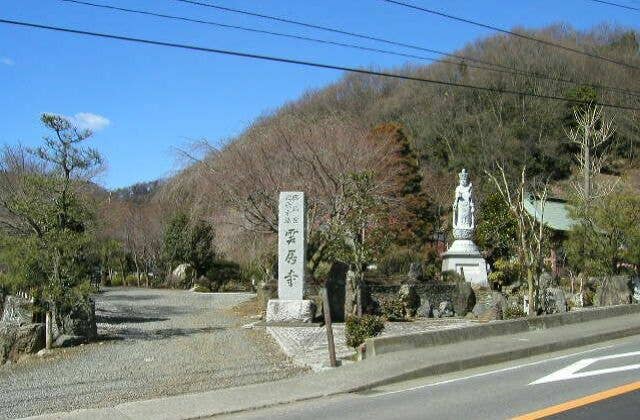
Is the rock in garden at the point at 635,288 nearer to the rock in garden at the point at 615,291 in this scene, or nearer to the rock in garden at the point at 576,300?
the rock in garden at the point at 615,291

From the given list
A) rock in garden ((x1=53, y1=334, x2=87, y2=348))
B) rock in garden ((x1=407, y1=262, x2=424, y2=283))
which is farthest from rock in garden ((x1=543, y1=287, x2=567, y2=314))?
rock in garden ((x1=53, y1=334, x2=87, y2=348))

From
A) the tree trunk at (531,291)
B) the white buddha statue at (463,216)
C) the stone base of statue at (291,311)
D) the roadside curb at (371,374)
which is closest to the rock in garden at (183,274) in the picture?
the white buddha statue at (463,216)

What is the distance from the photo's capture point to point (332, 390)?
9773 mm

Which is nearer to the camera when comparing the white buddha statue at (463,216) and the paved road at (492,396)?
the paved road at (492,396)

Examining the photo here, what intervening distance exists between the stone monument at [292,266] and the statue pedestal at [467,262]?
42.4ft

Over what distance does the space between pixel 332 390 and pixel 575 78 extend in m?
46.2

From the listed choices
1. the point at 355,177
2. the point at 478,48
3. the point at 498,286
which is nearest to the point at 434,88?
the point at 478,48

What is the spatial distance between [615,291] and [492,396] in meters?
13.9

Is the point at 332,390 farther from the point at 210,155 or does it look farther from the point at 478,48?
the point at 478,48

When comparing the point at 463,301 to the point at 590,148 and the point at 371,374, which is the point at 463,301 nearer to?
the point at 371,374

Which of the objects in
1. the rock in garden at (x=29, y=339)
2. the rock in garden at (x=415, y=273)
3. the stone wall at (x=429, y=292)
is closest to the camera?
the rock in garden at (x=29, y=339)

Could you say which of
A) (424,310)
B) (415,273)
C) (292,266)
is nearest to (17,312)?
(292,266)

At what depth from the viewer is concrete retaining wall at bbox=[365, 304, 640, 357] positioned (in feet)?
39.8

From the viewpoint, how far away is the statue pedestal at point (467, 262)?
30.1 m
